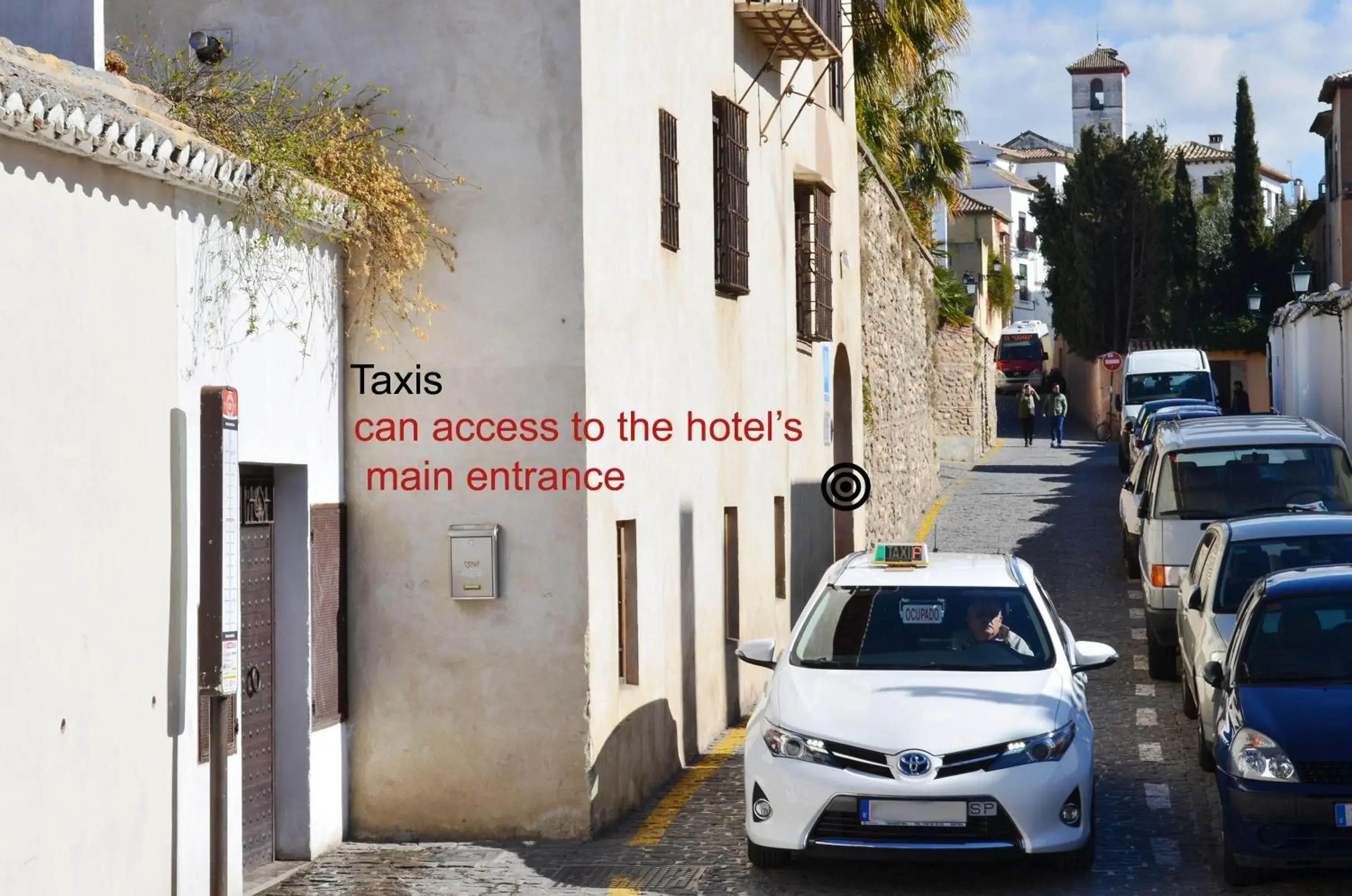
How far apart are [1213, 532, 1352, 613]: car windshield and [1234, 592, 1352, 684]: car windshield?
7.80 ft

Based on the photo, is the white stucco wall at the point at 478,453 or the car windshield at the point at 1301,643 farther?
the white stucco wall at the point at 478,453

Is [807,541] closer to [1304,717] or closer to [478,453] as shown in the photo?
[478,453]

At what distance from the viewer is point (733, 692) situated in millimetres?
15367

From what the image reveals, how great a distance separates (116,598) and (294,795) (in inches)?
101

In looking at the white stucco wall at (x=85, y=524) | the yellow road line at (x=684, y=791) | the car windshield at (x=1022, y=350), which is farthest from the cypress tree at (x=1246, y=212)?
the white stucco wall at (x=85, y=524)

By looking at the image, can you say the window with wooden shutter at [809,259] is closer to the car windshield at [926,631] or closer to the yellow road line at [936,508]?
the yellow road line at [936,508]

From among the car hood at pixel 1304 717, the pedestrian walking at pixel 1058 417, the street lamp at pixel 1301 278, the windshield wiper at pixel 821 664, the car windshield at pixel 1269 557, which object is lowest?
the car hood at pixel 1304 717

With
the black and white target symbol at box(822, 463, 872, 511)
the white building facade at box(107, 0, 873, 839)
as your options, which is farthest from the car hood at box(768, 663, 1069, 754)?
the black and white target symbol at box(822, 463, 872, 511)

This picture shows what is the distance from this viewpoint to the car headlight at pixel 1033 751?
28.9 ft

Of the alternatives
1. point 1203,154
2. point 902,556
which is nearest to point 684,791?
point 902,556

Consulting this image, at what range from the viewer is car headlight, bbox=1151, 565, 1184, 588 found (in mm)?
15469

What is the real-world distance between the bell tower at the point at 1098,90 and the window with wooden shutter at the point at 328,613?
120107mm

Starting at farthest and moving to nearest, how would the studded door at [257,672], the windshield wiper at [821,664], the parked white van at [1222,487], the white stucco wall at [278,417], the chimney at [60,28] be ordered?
1. the parked white van at [1222,487]
2. the windshield wiper at [821,664]
3. the studded door at [257,672]
4. the chimney at [60,28]
5. the white stucco wall at [278,417]

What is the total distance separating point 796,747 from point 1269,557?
520cm
